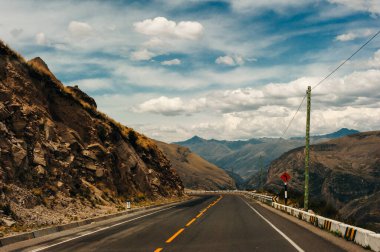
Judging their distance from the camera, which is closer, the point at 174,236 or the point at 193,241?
the point at 193,241

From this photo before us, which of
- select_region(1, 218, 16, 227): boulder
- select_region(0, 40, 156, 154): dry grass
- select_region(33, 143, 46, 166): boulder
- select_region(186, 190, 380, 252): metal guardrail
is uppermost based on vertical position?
select_region(0, 40, 156, 154): dry grass

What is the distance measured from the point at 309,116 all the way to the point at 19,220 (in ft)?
65.0

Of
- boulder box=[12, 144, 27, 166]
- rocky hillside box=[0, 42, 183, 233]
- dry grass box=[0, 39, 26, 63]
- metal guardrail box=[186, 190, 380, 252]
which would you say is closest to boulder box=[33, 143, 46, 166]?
rocky hillside box=[0, 42, 183, 233]

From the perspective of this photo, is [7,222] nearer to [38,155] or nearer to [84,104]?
[38,155]

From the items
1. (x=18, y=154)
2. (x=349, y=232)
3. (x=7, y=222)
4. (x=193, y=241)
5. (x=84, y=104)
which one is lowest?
(x=7, y=222)

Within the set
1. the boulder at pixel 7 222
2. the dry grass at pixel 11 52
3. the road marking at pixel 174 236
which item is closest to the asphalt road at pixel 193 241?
the road marking at pixel 174 236

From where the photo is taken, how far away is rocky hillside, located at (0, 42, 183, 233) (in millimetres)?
23281

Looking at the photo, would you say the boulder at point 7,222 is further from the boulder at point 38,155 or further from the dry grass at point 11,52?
the dry grass at point 11,52

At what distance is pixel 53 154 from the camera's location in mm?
30703

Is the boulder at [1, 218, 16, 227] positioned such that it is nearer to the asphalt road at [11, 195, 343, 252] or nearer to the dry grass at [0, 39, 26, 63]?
the asphalt road at [11, 195, 343, 252]

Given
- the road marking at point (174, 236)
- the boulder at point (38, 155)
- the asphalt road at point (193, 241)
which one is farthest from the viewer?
the boulder at point (38, 155)

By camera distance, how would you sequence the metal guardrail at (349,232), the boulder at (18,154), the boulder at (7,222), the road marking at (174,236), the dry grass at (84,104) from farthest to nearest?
the dry grass at (84,104)
the boulder at (18,154)
the boulder at (7,222)
the road marking at (174,236)
the metal guardrail at (349,232)

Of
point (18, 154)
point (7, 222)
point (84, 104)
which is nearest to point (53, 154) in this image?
point (18, 154)

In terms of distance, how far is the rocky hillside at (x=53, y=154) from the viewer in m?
23.3
